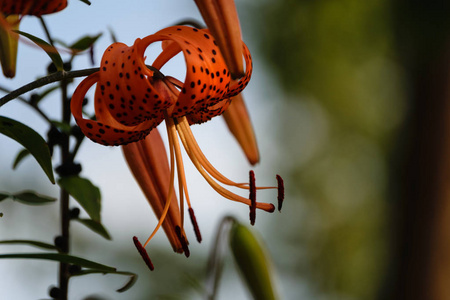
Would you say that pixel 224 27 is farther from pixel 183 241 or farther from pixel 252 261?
pixel 252 261

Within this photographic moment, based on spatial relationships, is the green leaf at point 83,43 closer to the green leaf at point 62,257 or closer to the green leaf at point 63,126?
the green leaf at point 63,126

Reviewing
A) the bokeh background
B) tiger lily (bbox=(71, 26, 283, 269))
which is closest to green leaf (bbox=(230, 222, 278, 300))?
tiger lily (bbox=(71, 26, 283, 269))

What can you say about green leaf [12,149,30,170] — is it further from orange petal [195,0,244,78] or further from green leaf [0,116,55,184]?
orange petal [195,0,244,78]

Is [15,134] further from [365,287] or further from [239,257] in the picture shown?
[365,287]

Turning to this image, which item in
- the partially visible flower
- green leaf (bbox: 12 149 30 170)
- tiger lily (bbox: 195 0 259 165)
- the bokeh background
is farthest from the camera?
the bokeh background

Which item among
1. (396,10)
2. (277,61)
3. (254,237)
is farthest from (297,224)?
(254,237)

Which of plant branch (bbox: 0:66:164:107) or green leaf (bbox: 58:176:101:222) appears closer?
plant branch (bbox: 0:66:164:107)

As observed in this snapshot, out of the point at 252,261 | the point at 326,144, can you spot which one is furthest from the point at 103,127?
the point at 326,144
